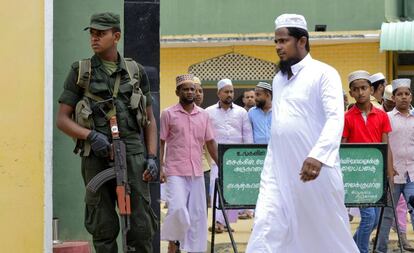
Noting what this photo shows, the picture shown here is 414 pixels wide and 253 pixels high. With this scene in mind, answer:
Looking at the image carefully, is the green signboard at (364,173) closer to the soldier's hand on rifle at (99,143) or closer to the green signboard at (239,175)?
the green signboard at (239,175)

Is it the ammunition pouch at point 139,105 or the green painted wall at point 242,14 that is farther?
the green painted wall at point 242,14

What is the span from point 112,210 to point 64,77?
171cm

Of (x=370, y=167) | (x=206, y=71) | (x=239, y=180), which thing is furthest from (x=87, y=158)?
(x=206, y=71)

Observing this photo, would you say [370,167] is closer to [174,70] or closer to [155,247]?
[155,247]

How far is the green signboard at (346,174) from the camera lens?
9508 millimetres

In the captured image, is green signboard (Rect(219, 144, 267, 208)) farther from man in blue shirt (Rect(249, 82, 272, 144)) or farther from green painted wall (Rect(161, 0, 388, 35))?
green painted wall (Rect(161, 0, 388, 35))

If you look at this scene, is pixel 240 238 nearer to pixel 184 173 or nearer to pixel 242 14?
pixel 184 173

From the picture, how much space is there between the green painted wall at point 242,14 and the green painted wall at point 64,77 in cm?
1407

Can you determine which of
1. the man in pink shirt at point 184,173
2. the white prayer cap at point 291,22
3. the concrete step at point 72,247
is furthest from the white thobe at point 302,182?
the man in pink shirt at point 184,173

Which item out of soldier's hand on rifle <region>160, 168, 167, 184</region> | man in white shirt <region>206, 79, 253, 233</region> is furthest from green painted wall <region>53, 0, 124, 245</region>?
man in white shirt <region>206, 79, 253, 233</region>

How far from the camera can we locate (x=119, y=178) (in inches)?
267

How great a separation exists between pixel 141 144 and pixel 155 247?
186 cm

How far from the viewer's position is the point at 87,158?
695cm

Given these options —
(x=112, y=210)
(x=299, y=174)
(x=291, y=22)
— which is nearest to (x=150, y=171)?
(x=112, y=210)
